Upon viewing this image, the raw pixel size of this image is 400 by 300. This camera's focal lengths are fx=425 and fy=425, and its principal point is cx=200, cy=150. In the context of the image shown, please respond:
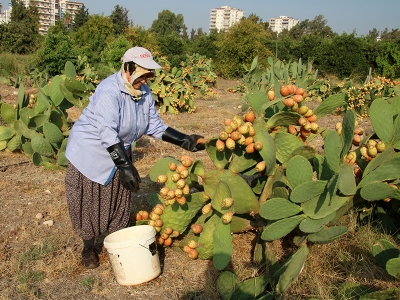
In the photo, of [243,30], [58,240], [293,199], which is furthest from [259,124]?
[243,30]

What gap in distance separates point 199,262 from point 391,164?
1160 mm

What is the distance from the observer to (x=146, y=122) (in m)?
2.52

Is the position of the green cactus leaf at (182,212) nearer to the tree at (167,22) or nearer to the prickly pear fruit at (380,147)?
the prickly pear fruit at (380,147)

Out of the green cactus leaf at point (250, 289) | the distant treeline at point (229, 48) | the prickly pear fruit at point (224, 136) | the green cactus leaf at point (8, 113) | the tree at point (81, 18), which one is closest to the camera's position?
the green cactus leaf at point (250, 289)

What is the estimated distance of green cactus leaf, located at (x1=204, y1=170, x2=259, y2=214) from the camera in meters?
2.25

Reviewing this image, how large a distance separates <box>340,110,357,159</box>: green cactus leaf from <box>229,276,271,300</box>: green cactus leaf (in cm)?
72

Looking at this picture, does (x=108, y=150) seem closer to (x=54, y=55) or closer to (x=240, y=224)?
(x=240, y=224)

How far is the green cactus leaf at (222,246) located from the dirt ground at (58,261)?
0.17m

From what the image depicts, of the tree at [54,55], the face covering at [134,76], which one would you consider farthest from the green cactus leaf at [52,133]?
the tree at [54,55]

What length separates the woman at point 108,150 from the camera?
2184 mm

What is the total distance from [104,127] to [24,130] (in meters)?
2.50

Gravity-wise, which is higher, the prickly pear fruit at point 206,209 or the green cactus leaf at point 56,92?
the green cactus leaf at point 56,92

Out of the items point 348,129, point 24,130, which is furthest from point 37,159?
point 348,129

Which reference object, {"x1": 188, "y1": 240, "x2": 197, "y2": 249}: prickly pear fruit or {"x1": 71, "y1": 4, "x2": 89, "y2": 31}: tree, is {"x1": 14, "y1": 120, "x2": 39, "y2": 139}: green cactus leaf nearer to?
{"x1": 188, "y1": 240, "x2": 197, "y2": 249}: prickly pear fruit
